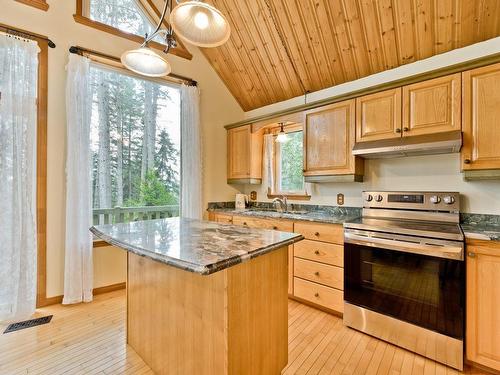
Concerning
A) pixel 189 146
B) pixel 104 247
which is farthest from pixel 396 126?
pixel 104 247

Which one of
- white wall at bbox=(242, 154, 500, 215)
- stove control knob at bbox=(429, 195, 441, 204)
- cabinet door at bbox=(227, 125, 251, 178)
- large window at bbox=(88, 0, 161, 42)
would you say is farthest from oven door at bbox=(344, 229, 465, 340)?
large window at bbox=(88, 0, 161, 42)

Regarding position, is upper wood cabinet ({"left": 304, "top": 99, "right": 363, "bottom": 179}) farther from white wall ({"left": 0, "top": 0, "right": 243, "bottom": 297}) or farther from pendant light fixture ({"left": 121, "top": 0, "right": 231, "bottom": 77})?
white wall ({"left": 0, "top": 0, "right": 243, "bottom": 297})

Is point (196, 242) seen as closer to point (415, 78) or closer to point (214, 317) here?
point (214, 317)

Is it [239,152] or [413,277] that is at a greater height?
[239,152]

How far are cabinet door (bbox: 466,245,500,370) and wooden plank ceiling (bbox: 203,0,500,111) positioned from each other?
1.88 m

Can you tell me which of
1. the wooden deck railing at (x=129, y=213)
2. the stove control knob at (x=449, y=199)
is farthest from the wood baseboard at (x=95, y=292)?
the stove control knob at (x=449, y=199)

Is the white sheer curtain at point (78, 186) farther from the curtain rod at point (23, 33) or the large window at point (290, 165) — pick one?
the large window at point (290, 165)

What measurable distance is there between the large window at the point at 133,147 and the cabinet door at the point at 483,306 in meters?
3.06

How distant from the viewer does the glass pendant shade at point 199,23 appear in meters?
1.31

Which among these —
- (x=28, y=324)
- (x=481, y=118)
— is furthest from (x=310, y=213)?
(x=28, y=324)

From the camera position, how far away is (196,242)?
1.38 metres

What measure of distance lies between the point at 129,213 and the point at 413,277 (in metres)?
2.92

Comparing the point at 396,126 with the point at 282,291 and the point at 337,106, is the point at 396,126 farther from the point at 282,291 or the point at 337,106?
the point at 282,291

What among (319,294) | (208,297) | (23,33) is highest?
(23,33)
